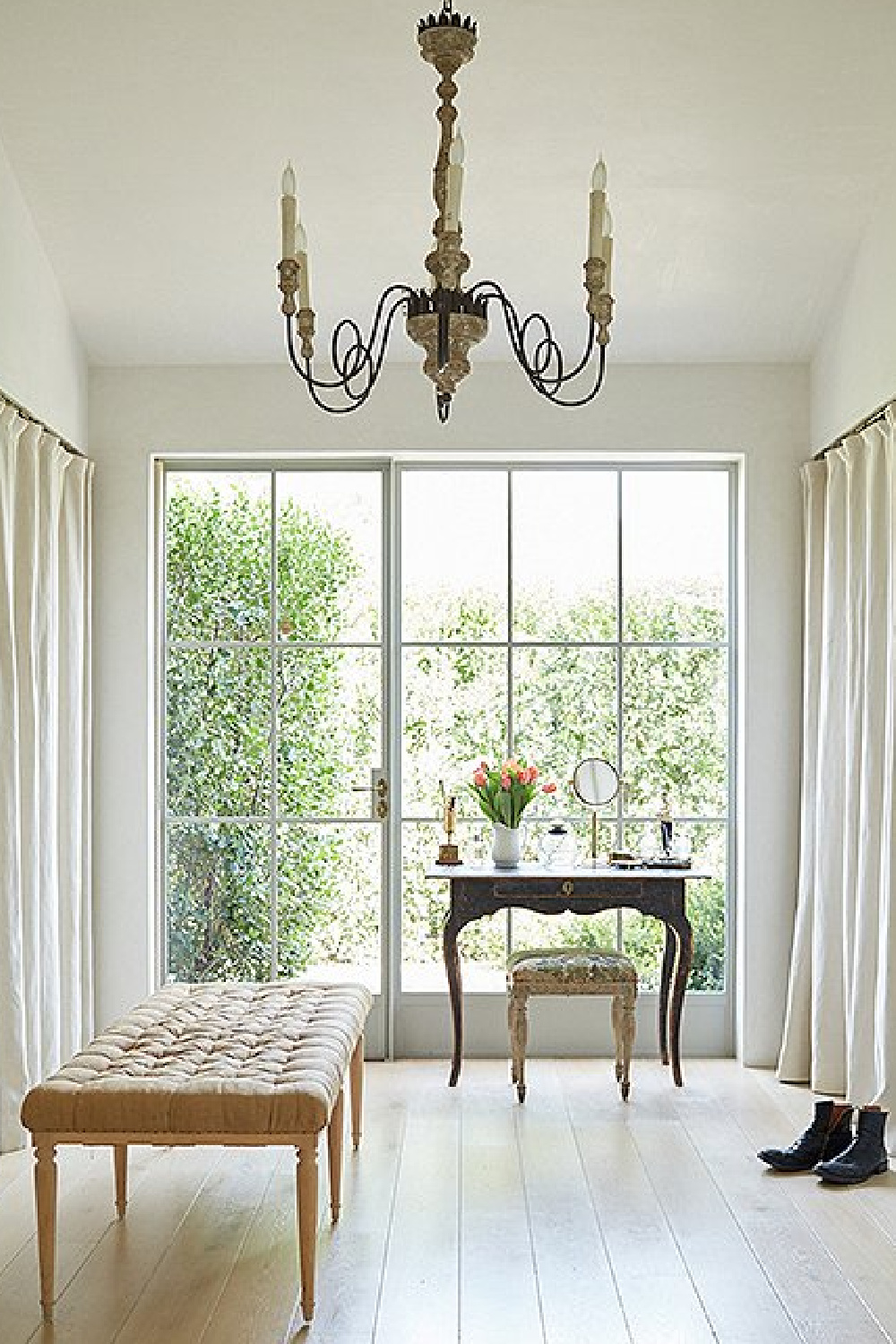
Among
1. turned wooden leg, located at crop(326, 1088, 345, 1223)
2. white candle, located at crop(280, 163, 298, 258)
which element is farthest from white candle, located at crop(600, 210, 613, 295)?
turned wooden leg, located at crop(326, 1088, 345, 1223)

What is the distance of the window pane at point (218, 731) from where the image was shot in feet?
20.8

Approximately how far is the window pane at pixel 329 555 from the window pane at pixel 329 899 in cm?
76

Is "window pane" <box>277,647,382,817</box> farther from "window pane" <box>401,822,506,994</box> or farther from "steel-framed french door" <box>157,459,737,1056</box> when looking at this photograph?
"window pane" <box>401,822,506,994</box>

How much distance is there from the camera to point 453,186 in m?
2.97

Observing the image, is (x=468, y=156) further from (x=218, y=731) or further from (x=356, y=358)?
(x=218, y=731)

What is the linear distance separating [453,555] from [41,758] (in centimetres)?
184

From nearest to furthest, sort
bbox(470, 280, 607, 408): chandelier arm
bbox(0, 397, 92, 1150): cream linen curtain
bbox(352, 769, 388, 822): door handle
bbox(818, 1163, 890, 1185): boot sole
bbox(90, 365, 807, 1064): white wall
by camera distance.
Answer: bbox(470, 280, 607, 408): chandelier arm < bbox(818, 1163, 890, 1185): boot sole < bbox(0, 397, 92, 1150): cream linen curtain < bbox(90, 365, 807, 1064): white wall < bbox(352, 769, 388, 822): door handle

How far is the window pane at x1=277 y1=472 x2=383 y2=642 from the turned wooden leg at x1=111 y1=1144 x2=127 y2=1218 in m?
2.51

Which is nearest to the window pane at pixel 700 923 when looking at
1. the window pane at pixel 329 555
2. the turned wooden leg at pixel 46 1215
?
the window pane at pixel 329 555

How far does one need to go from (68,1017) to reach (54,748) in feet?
2.96

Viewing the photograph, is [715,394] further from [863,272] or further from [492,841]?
[492,841]

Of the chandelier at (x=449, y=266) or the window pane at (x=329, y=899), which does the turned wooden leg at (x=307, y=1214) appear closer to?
the chandelier at (x=449, y=266)

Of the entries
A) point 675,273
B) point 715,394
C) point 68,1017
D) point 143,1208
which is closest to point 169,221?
point 675,273

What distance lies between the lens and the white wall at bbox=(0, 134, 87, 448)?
16.8 feet
